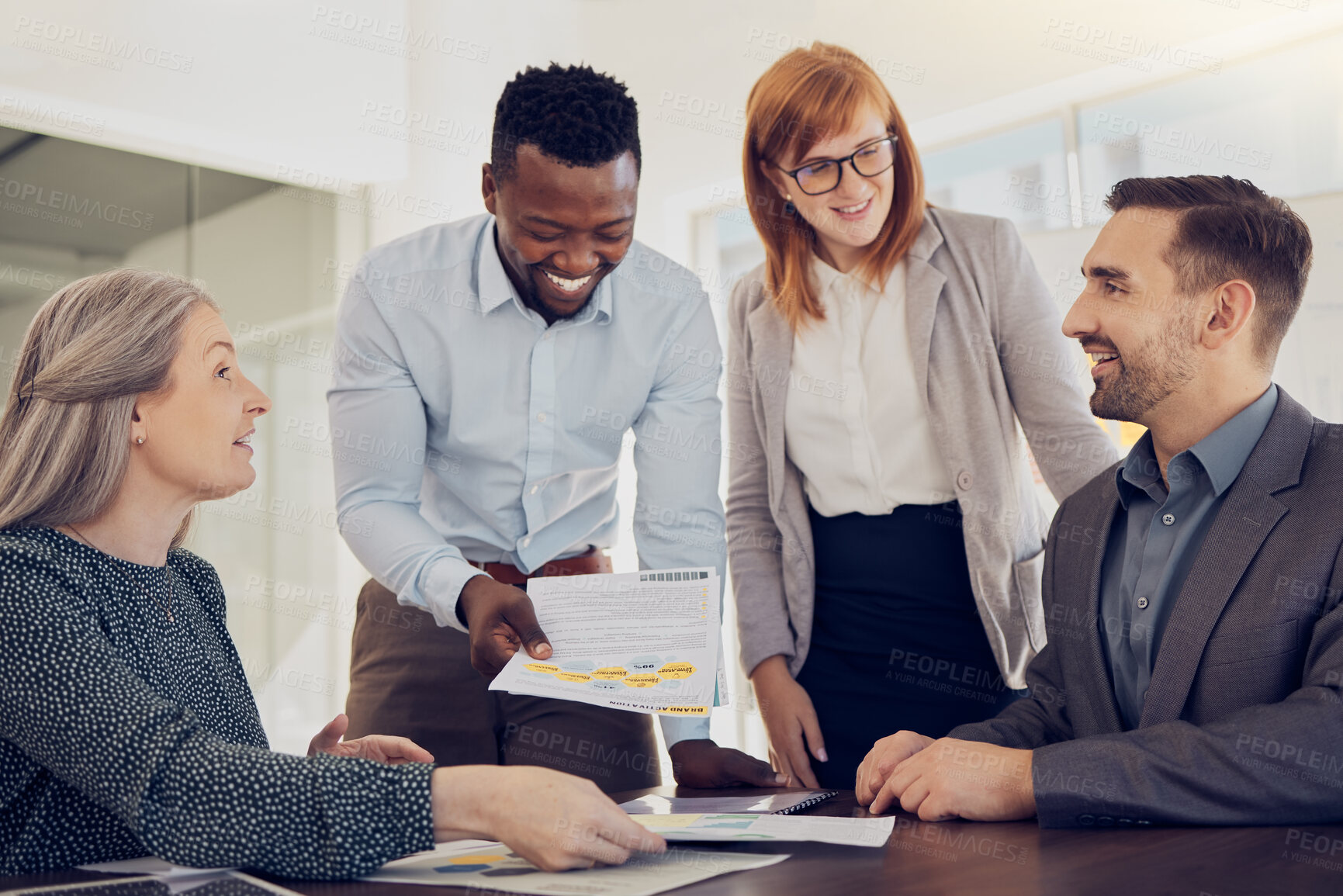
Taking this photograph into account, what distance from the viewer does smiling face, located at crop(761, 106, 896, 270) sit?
2232 millimetres

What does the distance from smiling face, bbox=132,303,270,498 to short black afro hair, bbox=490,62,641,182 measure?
25.0 inches

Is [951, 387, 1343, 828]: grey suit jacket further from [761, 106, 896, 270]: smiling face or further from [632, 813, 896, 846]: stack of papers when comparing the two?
[761, 106, 896, 270]: smiling face

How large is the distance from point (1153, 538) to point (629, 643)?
0.83m

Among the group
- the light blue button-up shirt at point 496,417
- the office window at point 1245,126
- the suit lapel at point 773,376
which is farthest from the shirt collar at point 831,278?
the office window at point 1245,126

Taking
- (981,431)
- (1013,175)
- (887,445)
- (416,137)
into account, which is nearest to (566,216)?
(887,445)

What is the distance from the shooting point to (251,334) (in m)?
5.17

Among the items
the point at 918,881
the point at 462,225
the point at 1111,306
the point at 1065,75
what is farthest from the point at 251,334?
the point at 918,881

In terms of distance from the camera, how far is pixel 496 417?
2209 millimetres

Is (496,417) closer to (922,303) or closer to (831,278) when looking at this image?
(831,278)

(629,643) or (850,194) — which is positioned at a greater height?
(850,194)

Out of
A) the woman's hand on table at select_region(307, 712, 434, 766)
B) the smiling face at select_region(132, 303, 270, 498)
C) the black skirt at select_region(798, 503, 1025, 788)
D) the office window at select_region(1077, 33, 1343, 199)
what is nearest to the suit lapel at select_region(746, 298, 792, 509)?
the black skirt at select_region(798, 503, 1025, 788)

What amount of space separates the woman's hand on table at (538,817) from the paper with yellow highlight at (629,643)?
0.92 ft

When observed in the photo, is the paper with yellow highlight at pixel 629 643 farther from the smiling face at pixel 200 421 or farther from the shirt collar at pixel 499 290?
the shirt collar at pixel 499 290

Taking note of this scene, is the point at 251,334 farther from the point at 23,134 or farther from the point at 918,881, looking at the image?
the point at 918,881
